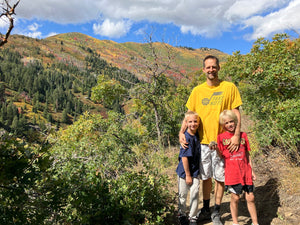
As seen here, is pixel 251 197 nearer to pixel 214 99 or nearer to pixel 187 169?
pixel 187 169

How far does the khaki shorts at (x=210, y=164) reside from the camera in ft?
9.40

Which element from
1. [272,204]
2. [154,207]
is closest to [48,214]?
[154,207]

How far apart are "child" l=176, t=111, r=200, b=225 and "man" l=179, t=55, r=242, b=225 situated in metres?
0.08

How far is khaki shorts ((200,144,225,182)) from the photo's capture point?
2865mm

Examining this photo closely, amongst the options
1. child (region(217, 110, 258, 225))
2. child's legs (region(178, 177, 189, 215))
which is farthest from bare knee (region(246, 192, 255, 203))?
child's legs (region(178, 177, 189, 215))

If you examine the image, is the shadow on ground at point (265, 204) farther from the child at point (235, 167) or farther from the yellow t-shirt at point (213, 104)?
the yellow t-shirt at point (213, 104)

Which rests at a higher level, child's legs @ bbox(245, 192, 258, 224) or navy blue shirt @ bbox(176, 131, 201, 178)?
navy blue shirt @ bbox(176, 131, 201, 178)

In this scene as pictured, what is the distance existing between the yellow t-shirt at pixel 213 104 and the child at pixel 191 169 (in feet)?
0.38

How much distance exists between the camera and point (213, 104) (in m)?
2.81

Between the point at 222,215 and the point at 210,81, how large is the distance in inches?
83.8

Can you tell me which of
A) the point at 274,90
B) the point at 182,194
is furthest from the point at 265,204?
the point at 274,90

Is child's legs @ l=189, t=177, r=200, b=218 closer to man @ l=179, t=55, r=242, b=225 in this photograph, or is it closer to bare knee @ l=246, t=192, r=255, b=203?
man @ l=179, t=55, r=242, b=225

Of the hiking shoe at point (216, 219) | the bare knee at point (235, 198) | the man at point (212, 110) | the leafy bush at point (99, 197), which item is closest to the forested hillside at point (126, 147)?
the leafy bush at point (99, 197)

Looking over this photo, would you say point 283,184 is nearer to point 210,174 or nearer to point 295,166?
point 295,166
